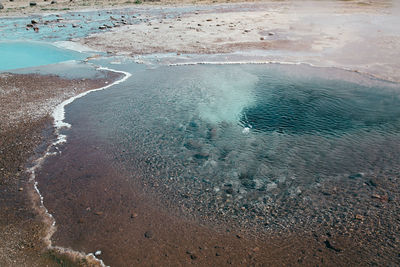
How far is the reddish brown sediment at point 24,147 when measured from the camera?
4.33m

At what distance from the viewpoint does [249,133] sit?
24.0 ft

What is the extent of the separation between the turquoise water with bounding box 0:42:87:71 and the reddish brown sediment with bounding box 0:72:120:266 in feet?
8.45

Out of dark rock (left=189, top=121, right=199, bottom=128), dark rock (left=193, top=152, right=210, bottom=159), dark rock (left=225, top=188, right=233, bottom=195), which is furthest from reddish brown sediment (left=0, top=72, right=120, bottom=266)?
dark rock (left=189, top=121, right=199, bottom=128)

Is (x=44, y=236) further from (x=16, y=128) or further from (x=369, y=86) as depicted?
(x=369, y=86)

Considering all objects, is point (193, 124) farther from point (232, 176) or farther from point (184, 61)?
point (184, 61)

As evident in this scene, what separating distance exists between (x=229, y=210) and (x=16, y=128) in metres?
6.18

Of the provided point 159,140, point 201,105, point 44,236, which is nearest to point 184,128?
point 159,140

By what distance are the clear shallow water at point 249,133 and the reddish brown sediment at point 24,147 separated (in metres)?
1.03

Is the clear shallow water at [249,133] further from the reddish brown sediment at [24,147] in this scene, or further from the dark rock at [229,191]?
the reddish brown sediment at [24,147]

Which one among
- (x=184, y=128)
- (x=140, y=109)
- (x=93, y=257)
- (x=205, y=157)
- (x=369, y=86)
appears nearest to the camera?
(x=93, y=257)

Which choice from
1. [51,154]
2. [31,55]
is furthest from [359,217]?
[31,55]

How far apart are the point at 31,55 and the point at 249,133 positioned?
14436 millimetres

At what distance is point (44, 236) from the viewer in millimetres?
4566

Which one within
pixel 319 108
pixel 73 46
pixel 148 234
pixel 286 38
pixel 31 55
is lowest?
pixel 148 234
